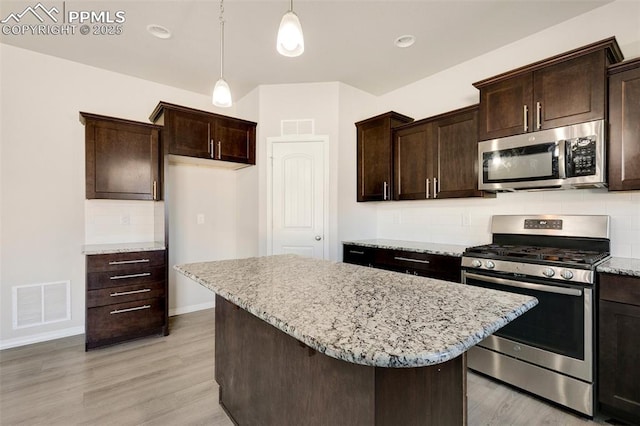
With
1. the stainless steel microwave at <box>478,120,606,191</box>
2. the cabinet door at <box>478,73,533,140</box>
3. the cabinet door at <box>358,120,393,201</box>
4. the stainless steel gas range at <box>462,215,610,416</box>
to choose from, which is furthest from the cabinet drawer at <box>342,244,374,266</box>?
the cabinet door at <box>478,73,533,140</box>

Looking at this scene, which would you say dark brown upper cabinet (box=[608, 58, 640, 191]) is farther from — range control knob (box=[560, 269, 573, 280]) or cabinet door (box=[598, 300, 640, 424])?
cabinet door (box=[598, 300, 640, 424])

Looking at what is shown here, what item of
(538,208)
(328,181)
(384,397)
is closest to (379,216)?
(328,181)

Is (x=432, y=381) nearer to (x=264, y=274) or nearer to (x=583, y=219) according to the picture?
(x=264, y=274)

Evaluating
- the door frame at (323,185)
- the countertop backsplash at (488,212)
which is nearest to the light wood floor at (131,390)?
the countertop backsplash at (488,212)

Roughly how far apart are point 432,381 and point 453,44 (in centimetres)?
290

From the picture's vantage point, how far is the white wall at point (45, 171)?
2.92m

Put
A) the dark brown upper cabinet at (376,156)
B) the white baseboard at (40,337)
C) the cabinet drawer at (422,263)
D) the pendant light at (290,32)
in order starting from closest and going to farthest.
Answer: the pendant light at (290,32) < the cabinet drawer at (422,263) < the white baseboard at (40,337) < the dark brown upper cabinet at (376,156)

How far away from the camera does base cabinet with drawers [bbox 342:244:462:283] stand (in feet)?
8.54

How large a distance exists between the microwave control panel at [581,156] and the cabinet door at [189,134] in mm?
3297

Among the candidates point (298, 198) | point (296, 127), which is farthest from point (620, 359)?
point (296, 127)

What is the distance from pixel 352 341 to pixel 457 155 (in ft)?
8.53

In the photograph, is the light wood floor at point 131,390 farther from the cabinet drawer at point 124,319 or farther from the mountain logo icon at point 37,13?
the mountain logo icon at point 37,13

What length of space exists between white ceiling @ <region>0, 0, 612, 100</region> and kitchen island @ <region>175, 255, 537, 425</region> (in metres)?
2.03

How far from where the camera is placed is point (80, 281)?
328cm
